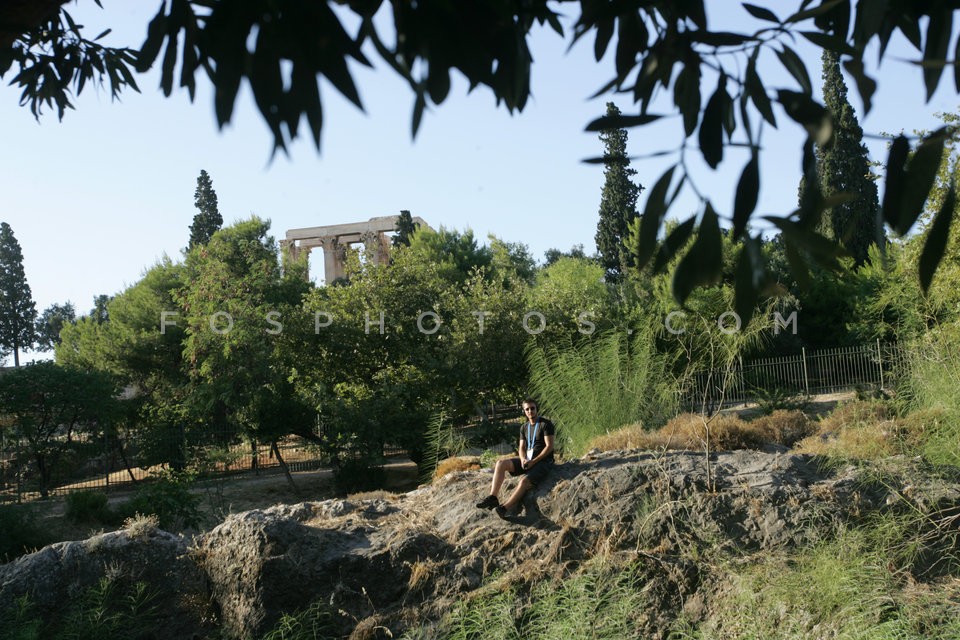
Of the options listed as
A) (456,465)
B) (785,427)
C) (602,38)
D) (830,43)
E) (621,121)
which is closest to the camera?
(621,121)

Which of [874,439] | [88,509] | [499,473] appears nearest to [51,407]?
[88,509]

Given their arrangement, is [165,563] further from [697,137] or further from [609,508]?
[697,137]

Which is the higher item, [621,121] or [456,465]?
[621,121]

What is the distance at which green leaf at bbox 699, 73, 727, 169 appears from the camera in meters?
2.05

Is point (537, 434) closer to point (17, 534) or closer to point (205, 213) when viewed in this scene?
point (17, 534)

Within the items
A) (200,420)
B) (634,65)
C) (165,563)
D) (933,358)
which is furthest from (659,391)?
(200,420)

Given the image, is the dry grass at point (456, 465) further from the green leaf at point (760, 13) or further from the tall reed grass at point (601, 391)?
the green leaf at point (760, 13)

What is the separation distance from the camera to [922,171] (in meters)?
1.82

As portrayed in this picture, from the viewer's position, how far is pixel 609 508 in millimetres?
7598

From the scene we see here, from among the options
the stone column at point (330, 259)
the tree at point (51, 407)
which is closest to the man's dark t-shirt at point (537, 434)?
the tree at point (51, 407)

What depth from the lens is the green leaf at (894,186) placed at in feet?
6.28

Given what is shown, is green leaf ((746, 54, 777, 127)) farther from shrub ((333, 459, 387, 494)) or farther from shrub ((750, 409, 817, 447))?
shrub ((333, 459, 387, 494))

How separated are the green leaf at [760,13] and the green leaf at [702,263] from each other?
0.66 metres

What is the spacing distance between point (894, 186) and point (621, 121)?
61 cm
